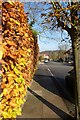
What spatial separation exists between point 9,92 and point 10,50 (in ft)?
2.41

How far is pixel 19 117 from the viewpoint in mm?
7289

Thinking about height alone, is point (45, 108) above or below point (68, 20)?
below

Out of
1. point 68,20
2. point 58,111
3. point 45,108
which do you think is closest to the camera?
point 68,20

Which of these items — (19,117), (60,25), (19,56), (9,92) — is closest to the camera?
(9,92)

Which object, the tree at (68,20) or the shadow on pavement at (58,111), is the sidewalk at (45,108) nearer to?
the shadow on pavement at (58,111)

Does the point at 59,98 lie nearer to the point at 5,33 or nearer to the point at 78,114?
the point at 78,114

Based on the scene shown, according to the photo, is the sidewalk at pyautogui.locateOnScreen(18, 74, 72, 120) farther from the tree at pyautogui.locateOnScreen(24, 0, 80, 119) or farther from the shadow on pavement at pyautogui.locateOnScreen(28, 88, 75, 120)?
the tree at pyautogui.locateOnScreen(24, 0, 80, 119)

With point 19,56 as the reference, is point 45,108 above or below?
below

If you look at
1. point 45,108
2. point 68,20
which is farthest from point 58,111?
point 68,20

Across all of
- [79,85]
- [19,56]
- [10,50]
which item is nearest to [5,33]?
[10,50]

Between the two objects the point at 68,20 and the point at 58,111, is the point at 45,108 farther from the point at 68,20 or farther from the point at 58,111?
the point at 68,20

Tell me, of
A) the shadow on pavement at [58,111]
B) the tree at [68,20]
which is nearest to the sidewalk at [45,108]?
the shadow on pavement at [58,111]

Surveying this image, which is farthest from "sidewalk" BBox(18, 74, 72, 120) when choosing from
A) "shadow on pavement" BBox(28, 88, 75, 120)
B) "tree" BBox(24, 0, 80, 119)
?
"tree" BBox(24, 0, 80, 119)

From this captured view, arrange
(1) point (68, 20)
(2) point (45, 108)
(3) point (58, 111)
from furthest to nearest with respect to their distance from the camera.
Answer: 1. (2) point (45, 108)
2. (3) point (58, 111)
3. (1) point (68, 20)
